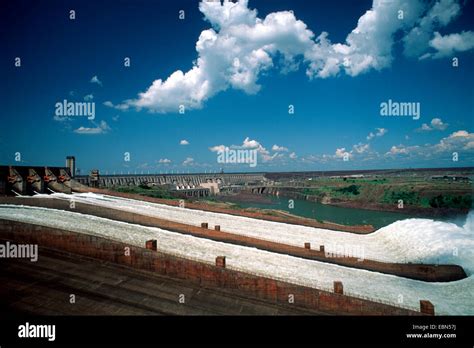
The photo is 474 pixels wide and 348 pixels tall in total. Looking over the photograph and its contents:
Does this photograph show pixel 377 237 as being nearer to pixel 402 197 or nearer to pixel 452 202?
pixel 452 202

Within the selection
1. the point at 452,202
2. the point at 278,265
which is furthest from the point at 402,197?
the point at 278,265

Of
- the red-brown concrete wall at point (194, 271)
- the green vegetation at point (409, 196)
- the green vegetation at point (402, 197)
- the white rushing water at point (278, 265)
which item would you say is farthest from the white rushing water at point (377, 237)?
the green vegetation at point (402, 197)

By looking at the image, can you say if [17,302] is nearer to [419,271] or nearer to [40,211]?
[40,211]

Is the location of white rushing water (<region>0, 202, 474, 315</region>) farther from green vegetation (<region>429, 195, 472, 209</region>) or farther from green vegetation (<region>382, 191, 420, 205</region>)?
green vegetation (<region>382, 191, 420, 205</region>)

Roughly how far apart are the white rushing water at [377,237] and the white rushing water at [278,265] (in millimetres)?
712

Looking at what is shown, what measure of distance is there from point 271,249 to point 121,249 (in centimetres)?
811

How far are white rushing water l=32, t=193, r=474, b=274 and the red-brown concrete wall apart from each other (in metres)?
7.93

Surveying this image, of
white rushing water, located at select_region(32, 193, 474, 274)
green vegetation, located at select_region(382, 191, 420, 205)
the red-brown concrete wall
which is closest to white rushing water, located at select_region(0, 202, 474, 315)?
white rushing water, located at select_region(32, 193, 474, 274)

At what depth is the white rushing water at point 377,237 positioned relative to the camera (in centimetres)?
1596

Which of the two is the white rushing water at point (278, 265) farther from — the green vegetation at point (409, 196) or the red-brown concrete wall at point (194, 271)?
the green vegetation at point (409, 196)

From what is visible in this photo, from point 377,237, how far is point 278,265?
39.4ft
